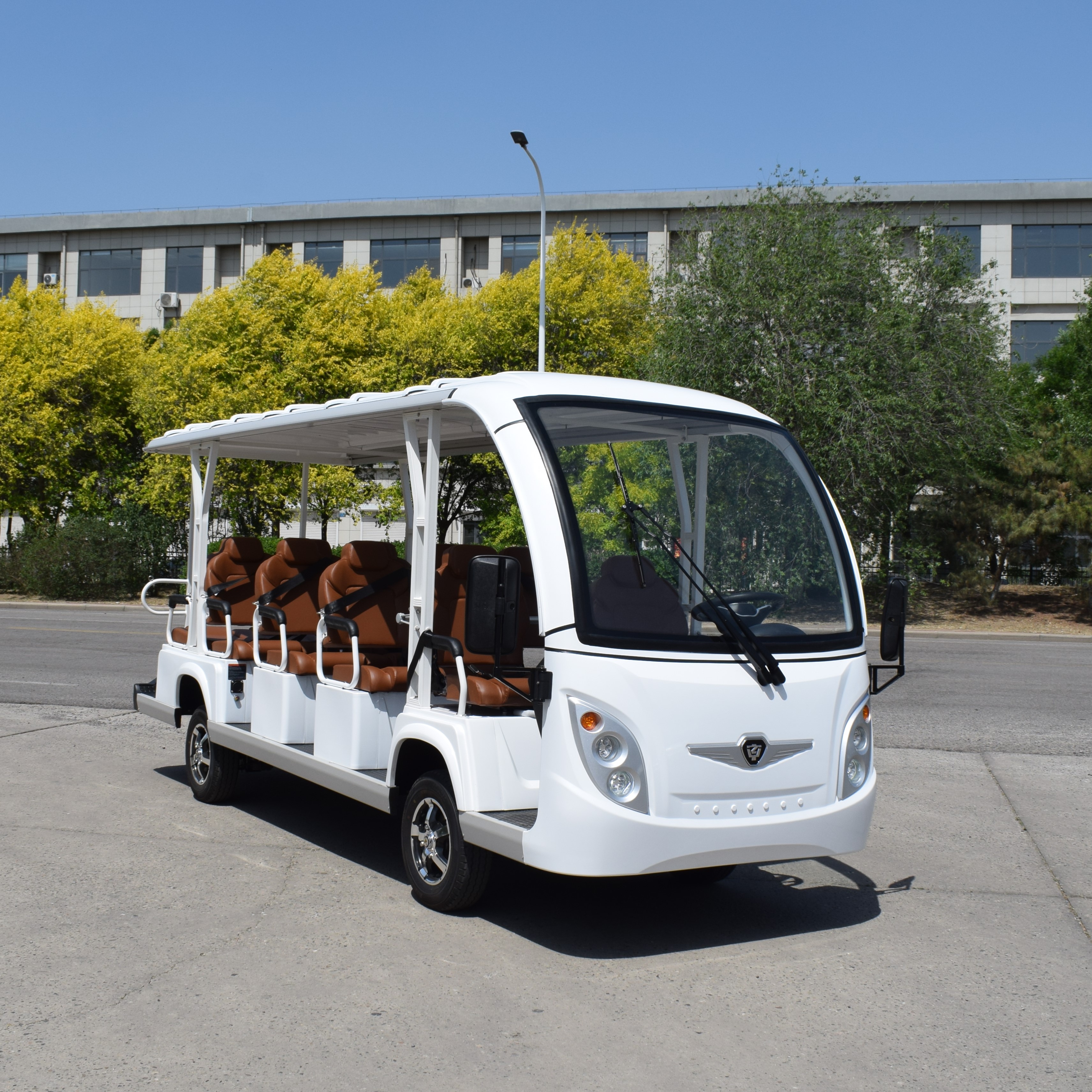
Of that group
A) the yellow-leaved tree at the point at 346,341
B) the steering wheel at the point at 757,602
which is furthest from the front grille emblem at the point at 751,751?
the yellow-leaved tree at the point at 346,341

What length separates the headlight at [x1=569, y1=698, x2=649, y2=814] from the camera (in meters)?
4.57

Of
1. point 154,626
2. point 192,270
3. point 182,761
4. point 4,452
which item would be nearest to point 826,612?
point 182,761

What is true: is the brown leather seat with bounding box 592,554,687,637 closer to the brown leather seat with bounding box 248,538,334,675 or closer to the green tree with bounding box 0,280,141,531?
the brown leather seat with bounding box 248,538,334,675

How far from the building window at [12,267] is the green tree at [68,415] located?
23.9 meters

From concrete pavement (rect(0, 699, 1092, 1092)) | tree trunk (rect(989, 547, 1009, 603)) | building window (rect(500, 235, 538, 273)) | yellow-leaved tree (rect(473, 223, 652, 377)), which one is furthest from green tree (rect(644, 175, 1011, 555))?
building window (rect(500, 235, 538, 273))

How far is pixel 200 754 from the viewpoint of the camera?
774 cm

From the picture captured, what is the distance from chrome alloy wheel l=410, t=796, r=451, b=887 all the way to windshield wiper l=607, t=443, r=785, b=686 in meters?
1.40

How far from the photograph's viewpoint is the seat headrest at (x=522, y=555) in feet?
21.1

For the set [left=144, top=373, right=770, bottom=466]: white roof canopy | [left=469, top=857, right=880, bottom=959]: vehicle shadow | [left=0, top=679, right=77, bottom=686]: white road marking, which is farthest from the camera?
[left=0, top=679, right=77, bottom=686]: white road marking

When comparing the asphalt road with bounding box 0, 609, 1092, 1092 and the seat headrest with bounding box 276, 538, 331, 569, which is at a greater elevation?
the seat headrest with bounding box 276, 538, 331, 569

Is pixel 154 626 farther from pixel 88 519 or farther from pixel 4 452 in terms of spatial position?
pixel 4 452

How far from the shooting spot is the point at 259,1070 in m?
3.68

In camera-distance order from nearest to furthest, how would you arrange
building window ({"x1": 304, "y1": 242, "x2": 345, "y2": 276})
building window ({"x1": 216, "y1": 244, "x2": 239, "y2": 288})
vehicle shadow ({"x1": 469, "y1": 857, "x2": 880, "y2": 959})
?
vehicle shadow ({"x1": 469, "y1": 857, "x2": 880, "y2": 959}) < building window ({"x1": 304, "y1": 242, "x2": 345, "y2": 276}) < building window ({"x1": 216, "y1": 244, "x2": 239, "y2": 288})

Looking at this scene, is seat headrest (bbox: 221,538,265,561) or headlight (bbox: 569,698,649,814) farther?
seat headrest (bbox: 221,538,265,561)
